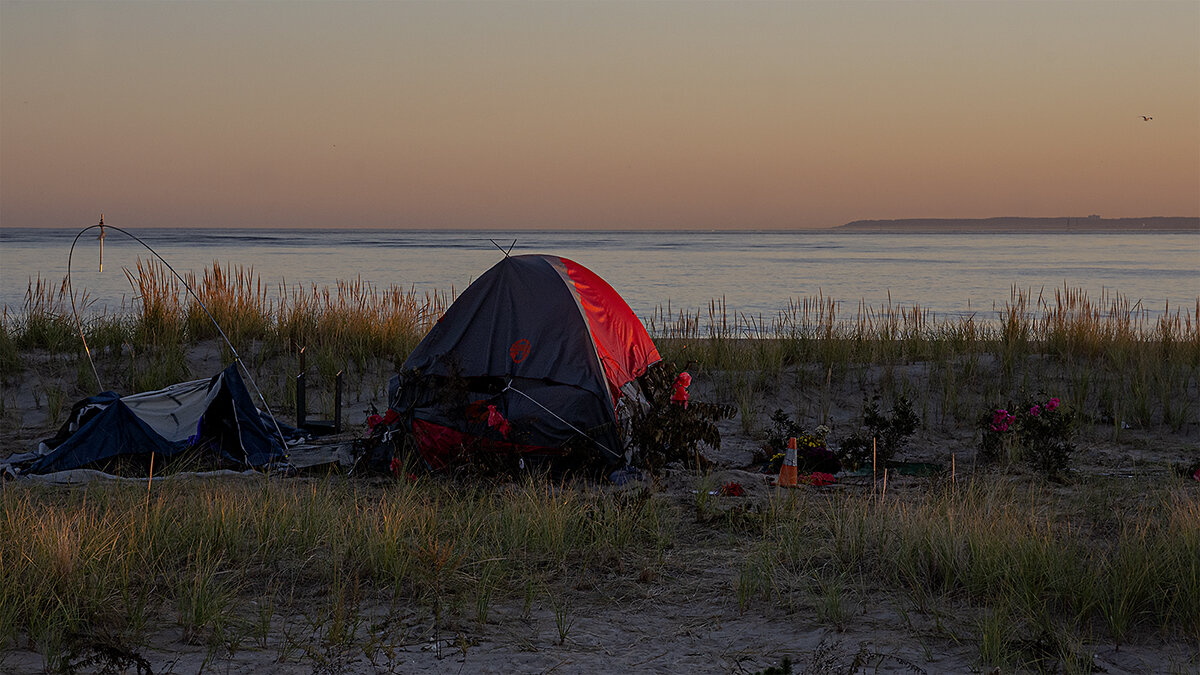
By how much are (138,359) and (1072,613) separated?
9.74 meters

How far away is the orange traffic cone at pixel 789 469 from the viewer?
22.8 ft

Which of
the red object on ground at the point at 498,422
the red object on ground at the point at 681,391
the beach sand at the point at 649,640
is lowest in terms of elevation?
the beach sand at the point at 649,640

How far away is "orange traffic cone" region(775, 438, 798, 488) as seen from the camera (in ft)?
22.8

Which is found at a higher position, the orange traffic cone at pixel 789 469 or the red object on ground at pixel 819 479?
the orange traffic cone at pixel 789 469

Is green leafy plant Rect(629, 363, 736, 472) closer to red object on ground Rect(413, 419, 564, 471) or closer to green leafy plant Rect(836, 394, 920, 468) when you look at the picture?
red object on ground Rect(413, 419, 564, 471)

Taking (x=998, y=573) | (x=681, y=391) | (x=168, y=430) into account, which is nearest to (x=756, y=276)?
(x=681, y=391)

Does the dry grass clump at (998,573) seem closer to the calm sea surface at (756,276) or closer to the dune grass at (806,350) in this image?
the dune grass at (806,350)

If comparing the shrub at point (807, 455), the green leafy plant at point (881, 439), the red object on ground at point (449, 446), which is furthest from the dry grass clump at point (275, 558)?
the green leafy plant at point (881, 439)

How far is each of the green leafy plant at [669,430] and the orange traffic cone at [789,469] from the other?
495 millimetres

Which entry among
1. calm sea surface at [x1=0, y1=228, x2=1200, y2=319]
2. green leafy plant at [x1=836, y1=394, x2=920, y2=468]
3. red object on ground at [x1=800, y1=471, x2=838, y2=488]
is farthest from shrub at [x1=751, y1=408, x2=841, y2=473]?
calm sea surface at [x1=0, y1=228, x2=1200, y2=319]

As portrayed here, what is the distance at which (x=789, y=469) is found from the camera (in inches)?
275

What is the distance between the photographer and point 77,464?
7.21m

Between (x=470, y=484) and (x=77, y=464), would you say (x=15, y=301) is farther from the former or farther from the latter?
(x=470, y=484)

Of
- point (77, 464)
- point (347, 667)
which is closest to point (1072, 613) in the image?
point (347, 667)
